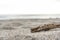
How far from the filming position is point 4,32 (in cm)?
82
